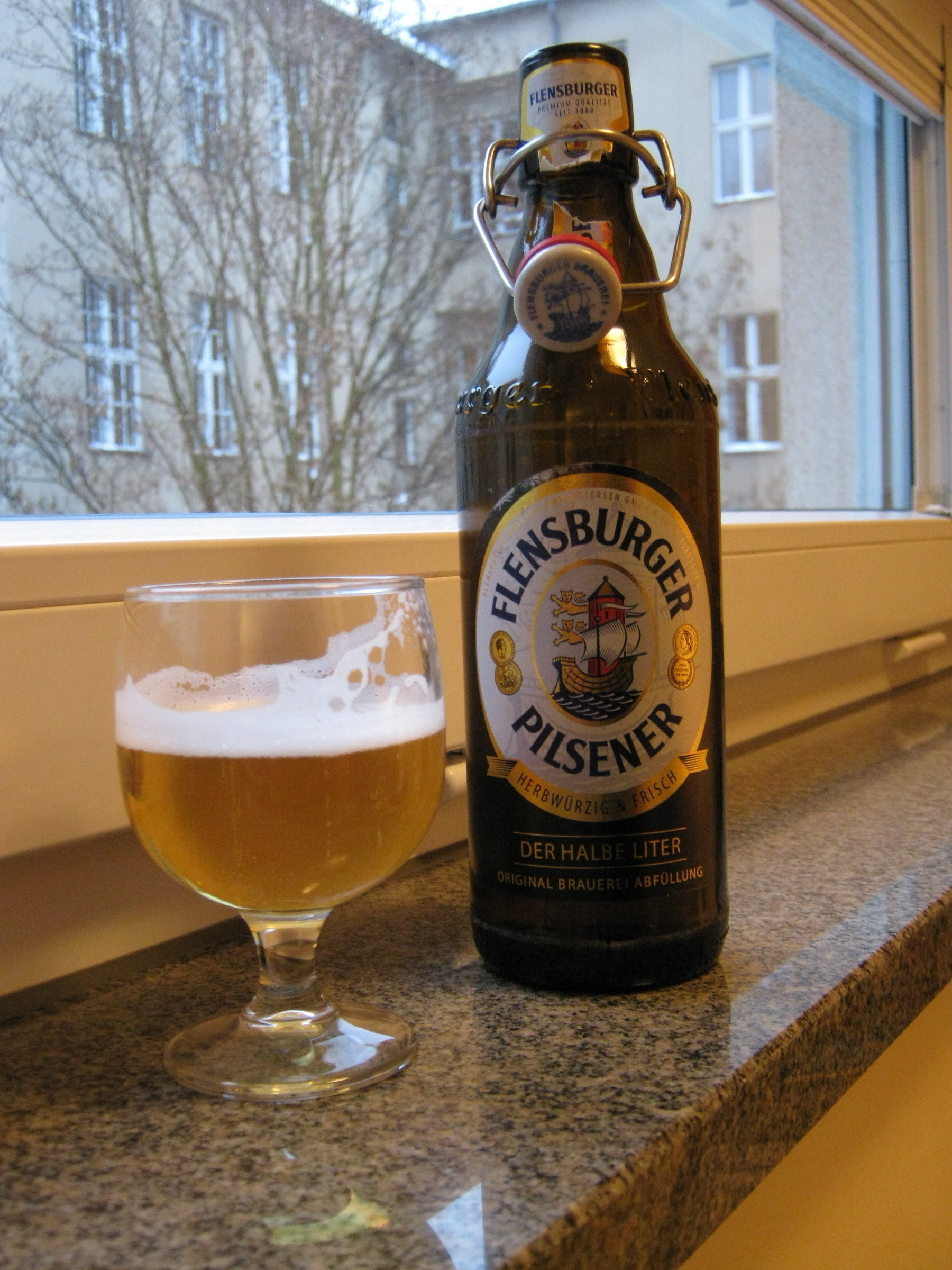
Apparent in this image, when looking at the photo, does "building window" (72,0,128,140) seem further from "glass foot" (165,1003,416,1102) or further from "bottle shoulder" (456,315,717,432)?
"glass foot" (165,1003,416,1102)

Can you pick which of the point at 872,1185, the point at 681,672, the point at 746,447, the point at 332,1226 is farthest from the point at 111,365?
the point at 746,447

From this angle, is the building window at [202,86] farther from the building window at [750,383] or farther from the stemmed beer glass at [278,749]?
the building window at [750,383]

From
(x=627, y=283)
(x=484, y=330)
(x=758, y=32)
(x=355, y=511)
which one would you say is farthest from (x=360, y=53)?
(x=758, y=32)

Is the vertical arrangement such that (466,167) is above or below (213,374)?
above

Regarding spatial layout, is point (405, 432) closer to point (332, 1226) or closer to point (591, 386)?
point (591, 386)

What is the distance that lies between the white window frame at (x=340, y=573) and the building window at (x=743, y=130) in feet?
0.61

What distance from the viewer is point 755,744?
123 cm

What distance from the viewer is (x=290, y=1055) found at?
0.48 m

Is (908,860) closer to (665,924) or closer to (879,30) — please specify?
(665,924)

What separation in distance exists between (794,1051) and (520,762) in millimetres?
163

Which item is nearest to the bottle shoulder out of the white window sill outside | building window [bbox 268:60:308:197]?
building window [bbox 268:60:308:197]

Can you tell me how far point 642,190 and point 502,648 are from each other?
24 cm

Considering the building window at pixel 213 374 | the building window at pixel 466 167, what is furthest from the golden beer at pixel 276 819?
the building window at pixel 466 167

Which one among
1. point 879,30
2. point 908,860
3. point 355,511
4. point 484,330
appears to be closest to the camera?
point 908,860
